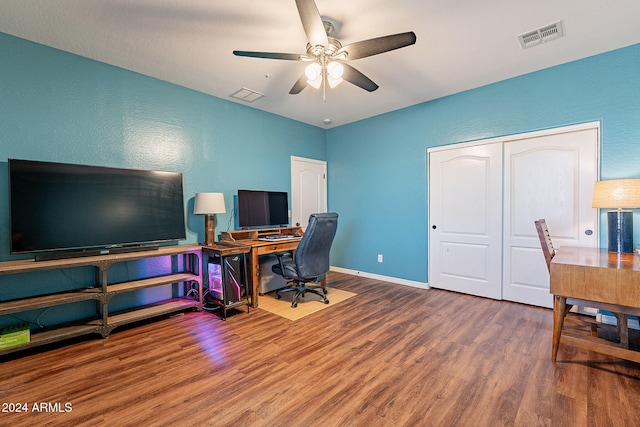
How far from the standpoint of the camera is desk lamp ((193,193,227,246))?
318 cm

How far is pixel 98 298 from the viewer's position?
2.40 m

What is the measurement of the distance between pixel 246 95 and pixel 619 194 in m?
3.92

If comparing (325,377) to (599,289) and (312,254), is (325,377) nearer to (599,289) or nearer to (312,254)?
(312,254)

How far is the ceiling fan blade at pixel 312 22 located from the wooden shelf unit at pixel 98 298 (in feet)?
7.71

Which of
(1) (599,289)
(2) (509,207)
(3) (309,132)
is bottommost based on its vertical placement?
(1) (599,289)

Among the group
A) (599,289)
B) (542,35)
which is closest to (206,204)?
(599,289)

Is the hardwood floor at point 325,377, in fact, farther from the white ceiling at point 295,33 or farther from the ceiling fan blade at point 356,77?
the white ceiling at point 295,33

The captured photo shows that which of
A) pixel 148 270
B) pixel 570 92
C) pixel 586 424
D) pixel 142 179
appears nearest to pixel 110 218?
pixel 142 179

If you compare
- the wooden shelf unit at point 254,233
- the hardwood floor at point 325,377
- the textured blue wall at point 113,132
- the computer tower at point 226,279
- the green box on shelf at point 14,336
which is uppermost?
the textured blue wall at point 113,132

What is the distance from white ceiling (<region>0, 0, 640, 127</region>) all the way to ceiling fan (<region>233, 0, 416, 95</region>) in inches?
11.0

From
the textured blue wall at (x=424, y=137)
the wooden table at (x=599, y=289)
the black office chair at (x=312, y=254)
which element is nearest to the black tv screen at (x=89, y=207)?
the black office chair at (x=312, y=254)

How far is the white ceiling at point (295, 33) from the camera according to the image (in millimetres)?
2037

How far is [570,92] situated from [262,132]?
3701 mm

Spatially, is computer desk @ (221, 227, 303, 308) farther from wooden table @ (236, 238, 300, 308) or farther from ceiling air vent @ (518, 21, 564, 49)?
ceiling air vent @ (518, 21, 564, 49)
